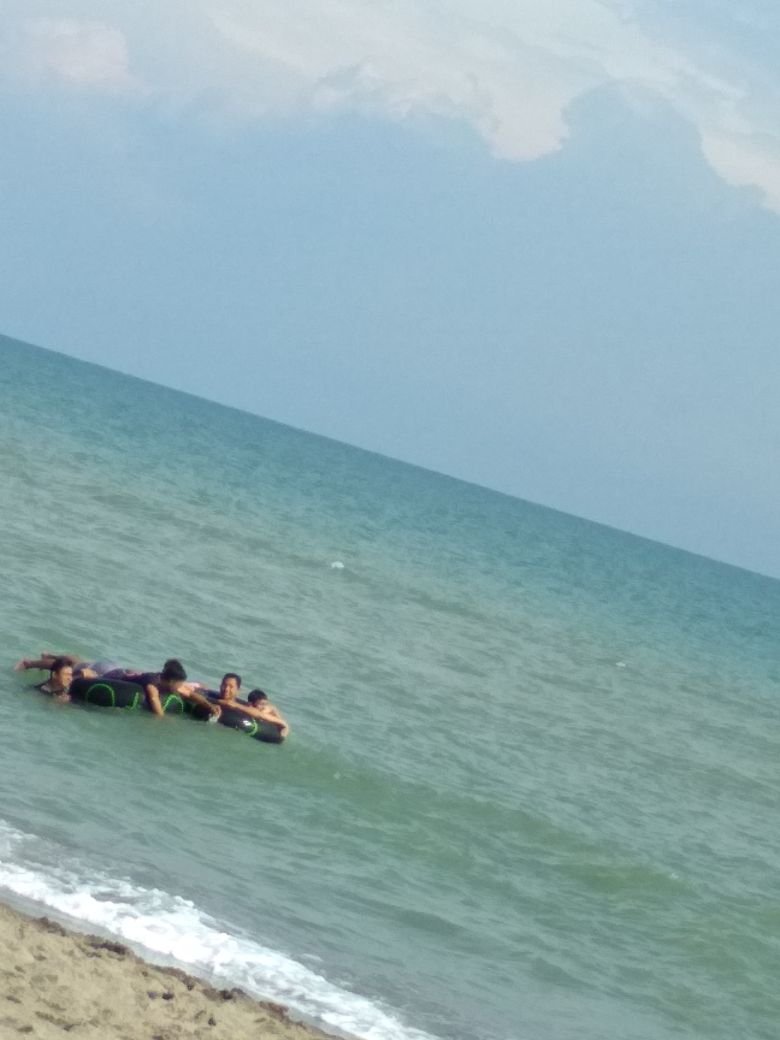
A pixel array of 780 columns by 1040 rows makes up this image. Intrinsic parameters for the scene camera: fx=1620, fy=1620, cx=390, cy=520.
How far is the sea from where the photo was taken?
11.2 metres

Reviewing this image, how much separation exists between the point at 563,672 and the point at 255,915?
67.8 feet

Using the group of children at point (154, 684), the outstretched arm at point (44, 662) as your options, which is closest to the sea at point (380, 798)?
the outstretched arm at point (44, 662)

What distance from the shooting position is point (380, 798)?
16.4m

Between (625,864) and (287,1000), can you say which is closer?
(287,1000)

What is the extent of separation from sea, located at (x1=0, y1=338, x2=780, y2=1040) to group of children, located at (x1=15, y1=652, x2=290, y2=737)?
289 millimetres

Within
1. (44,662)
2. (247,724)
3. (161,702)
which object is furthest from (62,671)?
(247,724)

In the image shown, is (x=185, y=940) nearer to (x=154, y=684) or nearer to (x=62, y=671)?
(x=62, y=671)

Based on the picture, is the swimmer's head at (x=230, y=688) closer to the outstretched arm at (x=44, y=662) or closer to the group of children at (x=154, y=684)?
the group of children at (x=154, y=684)

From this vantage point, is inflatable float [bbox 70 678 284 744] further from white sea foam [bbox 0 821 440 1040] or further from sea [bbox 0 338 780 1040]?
white sea foam [bbox 0 821 440 1040]

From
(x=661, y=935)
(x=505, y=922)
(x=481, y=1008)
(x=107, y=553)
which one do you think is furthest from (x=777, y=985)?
(x=107, y=553)

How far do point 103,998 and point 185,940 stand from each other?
1.57 m

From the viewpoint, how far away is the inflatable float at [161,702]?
16469 mm

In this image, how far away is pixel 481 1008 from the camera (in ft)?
36.6

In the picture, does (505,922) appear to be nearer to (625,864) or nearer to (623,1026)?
(623,1026)
